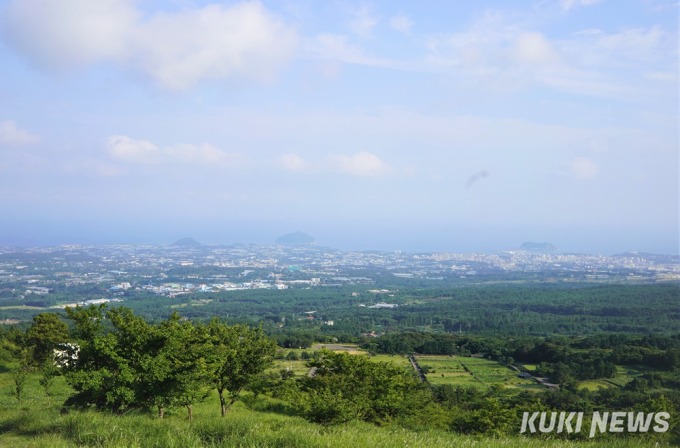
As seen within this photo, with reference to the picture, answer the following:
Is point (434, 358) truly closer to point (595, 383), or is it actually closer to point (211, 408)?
point (595, 383)

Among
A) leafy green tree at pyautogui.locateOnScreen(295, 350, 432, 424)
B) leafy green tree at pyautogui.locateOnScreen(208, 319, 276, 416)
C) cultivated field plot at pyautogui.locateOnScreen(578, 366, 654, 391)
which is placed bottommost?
cultivated field plot at pyautogui.locateOnScreen(578, 366, 654, 391)

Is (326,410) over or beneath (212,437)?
beneath

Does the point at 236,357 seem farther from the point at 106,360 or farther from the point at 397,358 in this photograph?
the point at 397,358

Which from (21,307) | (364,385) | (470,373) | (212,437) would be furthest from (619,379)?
(21,307)

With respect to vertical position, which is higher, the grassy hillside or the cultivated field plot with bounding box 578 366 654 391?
the grassy hillside

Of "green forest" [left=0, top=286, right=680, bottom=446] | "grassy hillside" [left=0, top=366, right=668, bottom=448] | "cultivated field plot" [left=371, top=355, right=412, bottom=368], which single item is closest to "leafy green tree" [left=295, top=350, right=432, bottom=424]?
"green forest" [left=0, top=286, right=680, bottom=446]

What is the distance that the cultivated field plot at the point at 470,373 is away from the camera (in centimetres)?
2984

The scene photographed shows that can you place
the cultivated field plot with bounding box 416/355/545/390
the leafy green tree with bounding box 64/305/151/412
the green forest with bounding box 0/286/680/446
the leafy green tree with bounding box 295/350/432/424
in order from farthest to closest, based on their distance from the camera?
1. the cultivated field plot with bounding box 416/355/545/390
2. the leafy green tree with bounding box 295/350/432/424
3. the leafy green tree with bounding box 64/305/151/412
4. the green forest with bounding box 0/286/680/446

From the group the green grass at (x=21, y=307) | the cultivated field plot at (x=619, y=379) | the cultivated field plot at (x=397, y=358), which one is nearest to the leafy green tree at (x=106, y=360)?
the cultivated field plot at (x=397, y=358)

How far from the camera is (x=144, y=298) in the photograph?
72375 mm

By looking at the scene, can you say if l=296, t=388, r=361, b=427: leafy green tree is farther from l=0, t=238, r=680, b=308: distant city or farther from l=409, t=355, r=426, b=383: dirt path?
l=0, t=238, r=680, b=308: distant city

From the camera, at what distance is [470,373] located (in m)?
33.3

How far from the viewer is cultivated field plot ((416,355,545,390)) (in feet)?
97.9

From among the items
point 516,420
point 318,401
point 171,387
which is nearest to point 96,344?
point 171,387
